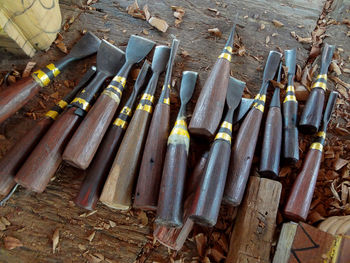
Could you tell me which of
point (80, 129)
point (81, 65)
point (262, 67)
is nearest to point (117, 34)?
point (81, 65)

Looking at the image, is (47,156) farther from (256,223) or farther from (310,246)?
(310,246)

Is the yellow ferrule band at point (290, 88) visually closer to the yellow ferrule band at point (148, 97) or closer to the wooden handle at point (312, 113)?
the wooden handle at point (312, 113)

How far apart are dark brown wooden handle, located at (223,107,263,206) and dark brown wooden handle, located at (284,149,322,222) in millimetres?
228

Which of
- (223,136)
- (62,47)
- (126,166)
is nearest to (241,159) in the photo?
(223,136)

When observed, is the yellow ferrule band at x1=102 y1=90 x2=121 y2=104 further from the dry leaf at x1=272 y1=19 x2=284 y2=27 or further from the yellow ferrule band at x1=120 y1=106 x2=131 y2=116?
the dry leaf at x1=272 y1=19 x2=284 y2=27

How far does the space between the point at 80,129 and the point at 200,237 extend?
725 millimetres

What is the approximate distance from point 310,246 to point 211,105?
68 centimetres

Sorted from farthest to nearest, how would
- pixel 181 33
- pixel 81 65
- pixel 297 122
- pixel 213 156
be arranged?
pixel 181 33 < pixel 81 65 < pixel 297 122 < pixel 213 156

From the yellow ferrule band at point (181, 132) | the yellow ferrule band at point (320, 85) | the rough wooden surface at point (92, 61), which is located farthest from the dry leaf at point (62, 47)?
the yellow ferrule band at point (320, 85)

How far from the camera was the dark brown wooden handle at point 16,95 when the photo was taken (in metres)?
1.21

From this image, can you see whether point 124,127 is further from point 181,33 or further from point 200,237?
point 181,33

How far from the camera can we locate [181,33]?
64.7 inches

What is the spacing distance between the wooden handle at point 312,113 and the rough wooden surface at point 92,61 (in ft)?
0.95

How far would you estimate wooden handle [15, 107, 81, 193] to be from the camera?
1101 millimetres
